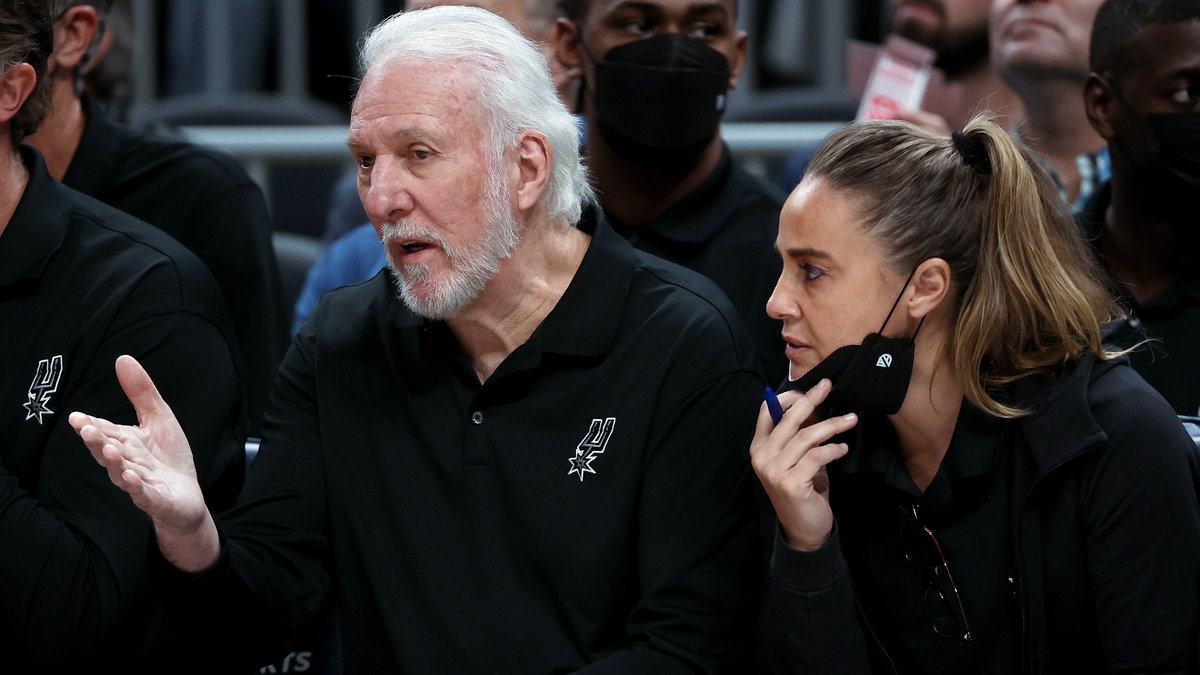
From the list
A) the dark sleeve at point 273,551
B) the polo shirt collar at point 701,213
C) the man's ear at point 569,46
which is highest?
the man's ear at point 569,46

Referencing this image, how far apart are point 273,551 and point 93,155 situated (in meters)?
1.14

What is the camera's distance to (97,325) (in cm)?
270

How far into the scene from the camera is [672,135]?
11.8ft

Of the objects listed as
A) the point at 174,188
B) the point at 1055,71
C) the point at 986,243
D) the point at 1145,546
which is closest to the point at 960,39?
the point at 1055,71

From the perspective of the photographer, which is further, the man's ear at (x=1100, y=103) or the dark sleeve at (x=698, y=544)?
the man's ear at (x=1100, y=103)

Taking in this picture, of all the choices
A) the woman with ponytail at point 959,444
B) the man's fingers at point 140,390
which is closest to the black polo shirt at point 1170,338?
the woman with ponytail at point 959,444

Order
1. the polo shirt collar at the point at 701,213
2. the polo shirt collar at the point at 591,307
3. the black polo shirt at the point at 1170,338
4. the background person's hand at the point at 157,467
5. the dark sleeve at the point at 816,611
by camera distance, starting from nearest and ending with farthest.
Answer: the background person's hand at the point at 157,467 → the dark sleeve at the point at 816,611 → the polo shirt collar at the point at 591,307 → the black polo shirt at the point at 1170,338 → the polo shirt collar at the point at 701,213

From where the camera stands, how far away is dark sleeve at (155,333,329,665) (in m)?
2.56

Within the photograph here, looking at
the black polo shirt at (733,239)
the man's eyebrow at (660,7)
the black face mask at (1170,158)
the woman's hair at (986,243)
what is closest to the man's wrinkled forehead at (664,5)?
the man's eyebrow at (660,7)

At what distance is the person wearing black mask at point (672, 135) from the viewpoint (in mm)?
3537

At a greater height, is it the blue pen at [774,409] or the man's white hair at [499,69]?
the man's white hair at [499,69]

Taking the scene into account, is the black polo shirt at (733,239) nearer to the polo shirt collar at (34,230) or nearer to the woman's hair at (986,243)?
the woman's hair at (986,243)

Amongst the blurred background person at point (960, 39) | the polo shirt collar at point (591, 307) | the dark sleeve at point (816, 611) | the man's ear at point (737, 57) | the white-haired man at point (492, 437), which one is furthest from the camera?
the blurred background person at point (960, 39)

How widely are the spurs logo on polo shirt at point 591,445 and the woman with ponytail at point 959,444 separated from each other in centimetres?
27
